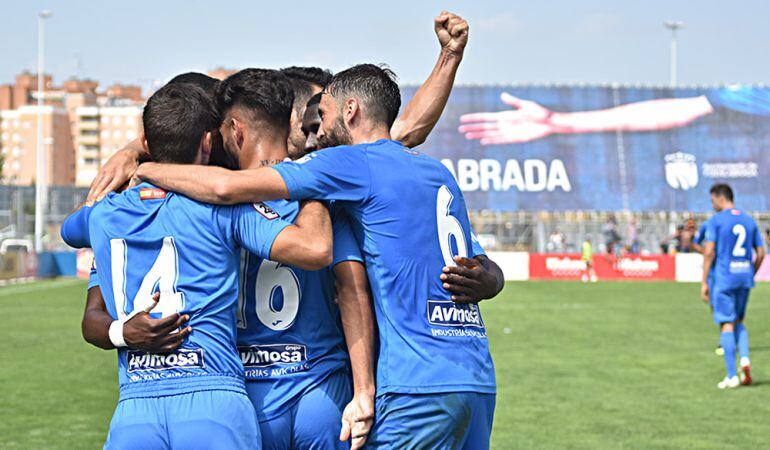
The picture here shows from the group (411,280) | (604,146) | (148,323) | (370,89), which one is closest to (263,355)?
(148,323)

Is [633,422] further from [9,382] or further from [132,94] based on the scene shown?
[132,94]

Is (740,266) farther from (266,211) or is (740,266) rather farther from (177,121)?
(177,121)

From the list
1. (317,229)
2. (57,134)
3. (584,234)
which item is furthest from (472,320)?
(57,134)

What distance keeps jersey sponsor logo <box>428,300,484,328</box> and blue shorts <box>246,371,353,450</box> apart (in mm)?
462

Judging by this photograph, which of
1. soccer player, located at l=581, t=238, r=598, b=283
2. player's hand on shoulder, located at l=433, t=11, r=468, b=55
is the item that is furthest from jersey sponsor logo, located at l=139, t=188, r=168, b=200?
soccer player, located at l=581, t=238, r=598, b=283

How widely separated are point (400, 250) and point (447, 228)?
0.22 meters

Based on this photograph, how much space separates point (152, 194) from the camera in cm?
383

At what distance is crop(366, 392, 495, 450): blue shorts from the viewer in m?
3.91

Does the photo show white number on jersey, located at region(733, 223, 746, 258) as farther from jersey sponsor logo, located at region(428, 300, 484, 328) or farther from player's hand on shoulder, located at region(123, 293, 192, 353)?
player's hand on shoulder, located at region(123, 293, 192, 353)

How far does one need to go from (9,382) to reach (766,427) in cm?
845

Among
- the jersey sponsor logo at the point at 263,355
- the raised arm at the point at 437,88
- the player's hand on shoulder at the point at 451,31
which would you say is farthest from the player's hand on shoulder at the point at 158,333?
the player's hand on shoulder at the point at 451,31

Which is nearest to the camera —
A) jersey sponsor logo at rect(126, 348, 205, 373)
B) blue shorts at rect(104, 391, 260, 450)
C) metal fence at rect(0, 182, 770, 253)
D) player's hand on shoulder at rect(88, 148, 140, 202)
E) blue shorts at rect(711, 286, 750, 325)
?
blue shorts at rect(104, 391, 260, 450)

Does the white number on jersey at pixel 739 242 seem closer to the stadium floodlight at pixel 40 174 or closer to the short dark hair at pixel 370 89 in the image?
the short dark hair at pixel 370 89

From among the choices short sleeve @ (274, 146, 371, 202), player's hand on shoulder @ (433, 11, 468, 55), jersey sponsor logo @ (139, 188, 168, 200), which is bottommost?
jersey sponsor logo @ (139, 188, 168, 200)
